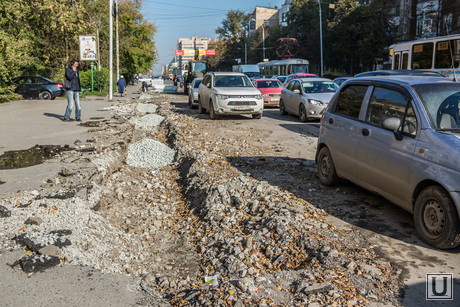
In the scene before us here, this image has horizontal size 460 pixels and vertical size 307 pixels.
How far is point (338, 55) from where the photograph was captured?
57719 millimetres

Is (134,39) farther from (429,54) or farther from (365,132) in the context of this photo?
(365,132)

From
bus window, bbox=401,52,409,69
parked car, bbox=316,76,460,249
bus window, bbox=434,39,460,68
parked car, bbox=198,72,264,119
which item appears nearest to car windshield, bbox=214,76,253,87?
parked car, bbox=198,72,264,119

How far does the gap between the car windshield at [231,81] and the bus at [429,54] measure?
784cm

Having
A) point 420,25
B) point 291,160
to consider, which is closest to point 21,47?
point 291,160

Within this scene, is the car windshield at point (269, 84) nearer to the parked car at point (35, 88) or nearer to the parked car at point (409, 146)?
the parked car at point (35, 88)

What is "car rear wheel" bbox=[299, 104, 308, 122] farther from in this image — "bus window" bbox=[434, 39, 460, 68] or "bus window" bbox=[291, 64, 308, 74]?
"bus window" bbox=[291, 64, 308, 74]

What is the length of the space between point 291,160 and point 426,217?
15.0 ft

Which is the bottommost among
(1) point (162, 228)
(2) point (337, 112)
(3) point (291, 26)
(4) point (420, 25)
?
(1) point (162, 228)

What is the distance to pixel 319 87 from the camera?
16625mm

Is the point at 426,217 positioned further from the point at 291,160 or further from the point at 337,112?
the point at 291,160

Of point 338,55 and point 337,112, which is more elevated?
point 338,55

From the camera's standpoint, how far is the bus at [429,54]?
17.3m

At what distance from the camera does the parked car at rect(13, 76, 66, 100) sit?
27203 millimetres

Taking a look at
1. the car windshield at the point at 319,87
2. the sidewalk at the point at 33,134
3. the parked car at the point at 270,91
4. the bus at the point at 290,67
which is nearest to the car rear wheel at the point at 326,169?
the sidewalk at the point at 33,134
